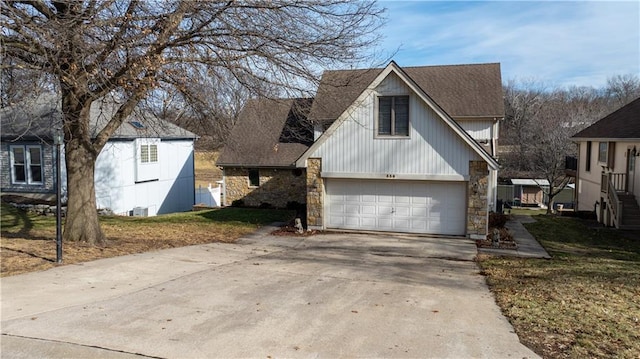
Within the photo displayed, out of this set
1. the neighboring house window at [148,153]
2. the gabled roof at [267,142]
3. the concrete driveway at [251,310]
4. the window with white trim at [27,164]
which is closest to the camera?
the concrete driveway at [251,310]

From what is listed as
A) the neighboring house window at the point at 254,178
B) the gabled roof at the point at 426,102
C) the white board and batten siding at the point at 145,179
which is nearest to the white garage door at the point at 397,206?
the gabled roof at the point at 426,102

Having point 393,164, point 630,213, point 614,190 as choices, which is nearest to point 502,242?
point 393,164

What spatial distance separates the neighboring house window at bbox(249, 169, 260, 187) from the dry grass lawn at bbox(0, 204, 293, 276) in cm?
246

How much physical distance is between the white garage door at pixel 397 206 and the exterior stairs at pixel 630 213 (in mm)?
8505

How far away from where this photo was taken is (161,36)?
10539mm

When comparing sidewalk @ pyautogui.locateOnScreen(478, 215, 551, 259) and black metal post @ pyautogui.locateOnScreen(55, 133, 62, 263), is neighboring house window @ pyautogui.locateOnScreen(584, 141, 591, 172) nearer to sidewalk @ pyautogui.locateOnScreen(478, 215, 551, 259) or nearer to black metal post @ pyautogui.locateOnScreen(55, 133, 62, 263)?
sidewalk @ pyautogui.locateOnScreen(478, 215, 551, 259)

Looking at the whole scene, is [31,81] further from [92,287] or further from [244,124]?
[244,124]

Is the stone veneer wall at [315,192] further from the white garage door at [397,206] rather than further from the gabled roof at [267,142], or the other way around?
the gabled roof at [267,142]

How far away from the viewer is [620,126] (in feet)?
77.3

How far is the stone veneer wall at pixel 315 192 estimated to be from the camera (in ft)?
58.3

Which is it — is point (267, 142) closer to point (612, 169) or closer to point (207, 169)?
point (612, 169)

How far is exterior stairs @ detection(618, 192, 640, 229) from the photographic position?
64.5ft

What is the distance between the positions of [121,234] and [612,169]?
22750 mm

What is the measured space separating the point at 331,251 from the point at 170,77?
6648 mm
